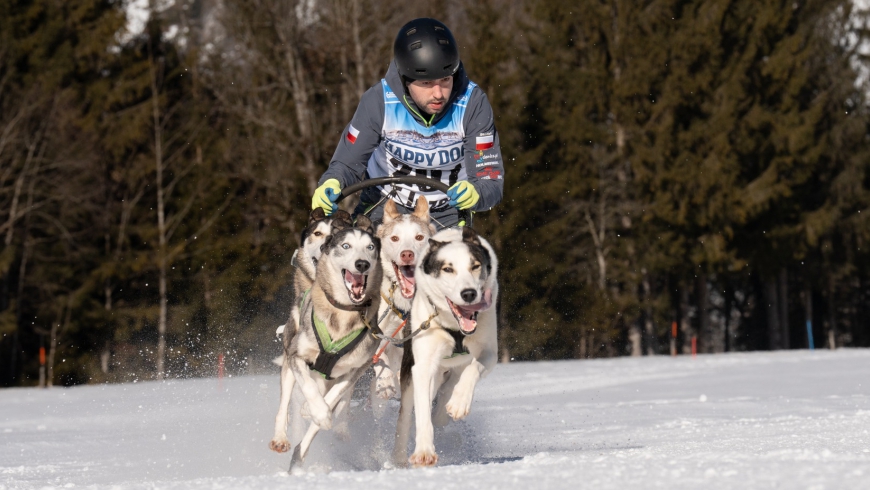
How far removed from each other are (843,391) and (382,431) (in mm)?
6451

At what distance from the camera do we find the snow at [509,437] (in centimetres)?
416

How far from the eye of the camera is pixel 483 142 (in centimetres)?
584

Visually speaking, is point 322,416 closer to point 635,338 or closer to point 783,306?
point 635,338

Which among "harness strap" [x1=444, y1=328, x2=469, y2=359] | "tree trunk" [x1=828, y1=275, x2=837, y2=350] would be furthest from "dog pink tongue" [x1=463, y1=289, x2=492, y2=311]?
"tree trunk" [x1=828, y1=275, x2=837, y2=350]

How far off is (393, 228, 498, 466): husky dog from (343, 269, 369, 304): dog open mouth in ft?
1.24

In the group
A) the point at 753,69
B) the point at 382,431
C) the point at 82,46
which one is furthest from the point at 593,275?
the point at 382,431

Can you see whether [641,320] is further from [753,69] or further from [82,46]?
[82,46]

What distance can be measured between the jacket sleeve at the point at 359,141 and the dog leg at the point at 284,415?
1066mm

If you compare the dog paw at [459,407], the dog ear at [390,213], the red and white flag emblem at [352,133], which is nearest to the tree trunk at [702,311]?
the red and white flag emblem at [352,133]

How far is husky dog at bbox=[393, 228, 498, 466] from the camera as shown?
479cm

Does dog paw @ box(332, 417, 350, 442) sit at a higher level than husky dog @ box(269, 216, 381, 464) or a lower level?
lower

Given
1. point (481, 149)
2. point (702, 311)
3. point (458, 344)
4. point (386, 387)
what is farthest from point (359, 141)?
point (702, 311)

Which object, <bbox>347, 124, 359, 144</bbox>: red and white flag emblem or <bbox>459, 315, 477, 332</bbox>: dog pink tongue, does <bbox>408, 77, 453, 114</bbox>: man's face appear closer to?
<bbox>347, 124, 359, 144</bbox>: red and white flag emblem

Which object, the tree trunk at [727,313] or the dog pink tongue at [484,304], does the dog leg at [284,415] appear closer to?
the dog pink tongue at [484,304]
